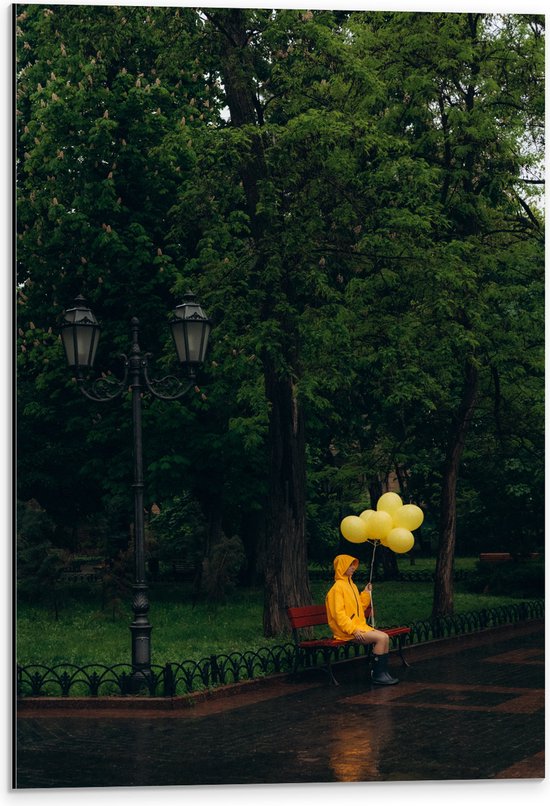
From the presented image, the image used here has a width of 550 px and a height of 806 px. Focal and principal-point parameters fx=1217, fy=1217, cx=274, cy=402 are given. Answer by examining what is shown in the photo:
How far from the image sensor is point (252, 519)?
26.4m

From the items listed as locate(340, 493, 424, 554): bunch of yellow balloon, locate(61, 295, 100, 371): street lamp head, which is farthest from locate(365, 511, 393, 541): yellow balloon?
locate(61, 295, 100, 371): street lamp head

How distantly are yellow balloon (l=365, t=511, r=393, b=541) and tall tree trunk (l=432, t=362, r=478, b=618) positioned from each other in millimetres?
6398

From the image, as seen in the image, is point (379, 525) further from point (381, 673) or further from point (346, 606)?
point (381, 673)

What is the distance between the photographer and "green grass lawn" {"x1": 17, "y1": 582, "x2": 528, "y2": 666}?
15375 millimetres

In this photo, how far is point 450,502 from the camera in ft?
61.7

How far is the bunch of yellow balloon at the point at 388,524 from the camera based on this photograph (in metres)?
12.5

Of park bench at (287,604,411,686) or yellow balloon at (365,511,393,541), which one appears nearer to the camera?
yellow balloon at (365,511,393,541)

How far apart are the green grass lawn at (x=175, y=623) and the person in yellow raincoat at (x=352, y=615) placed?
2.32 m

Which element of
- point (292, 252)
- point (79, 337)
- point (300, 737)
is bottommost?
point (300, 737)

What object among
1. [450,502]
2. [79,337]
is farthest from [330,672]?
[450,502]

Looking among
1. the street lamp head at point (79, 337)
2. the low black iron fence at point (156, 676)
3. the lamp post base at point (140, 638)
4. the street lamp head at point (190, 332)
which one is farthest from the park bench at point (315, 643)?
the street lamp head at point (79, 337)

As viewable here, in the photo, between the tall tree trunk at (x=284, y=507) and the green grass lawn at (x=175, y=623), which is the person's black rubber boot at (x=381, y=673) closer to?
the green grass lawn at (x=175, y=623)

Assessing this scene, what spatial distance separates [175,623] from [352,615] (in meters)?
6.74

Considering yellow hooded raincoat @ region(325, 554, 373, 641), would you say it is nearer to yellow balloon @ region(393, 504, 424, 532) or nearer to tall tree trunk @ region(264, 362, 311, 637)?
yellow balloon @ region(393, 504, 424, 532)
